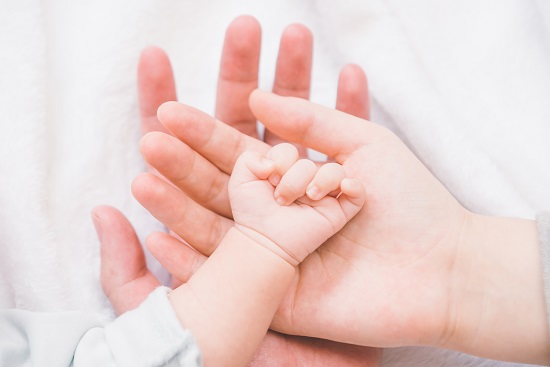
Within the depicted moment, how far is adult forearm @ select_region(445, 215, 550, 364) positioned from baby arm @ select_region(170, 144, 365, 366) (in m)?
0.21

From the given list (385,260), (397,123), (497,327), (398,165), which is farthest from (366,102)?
(497,327)

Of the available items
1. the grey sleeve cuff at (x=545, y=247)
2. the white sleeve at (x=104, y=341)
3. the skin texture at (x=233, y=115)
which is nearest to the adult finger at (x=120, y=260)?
the skin texture at (x=233, y=115)

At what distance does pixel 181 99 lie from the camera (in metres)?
1.09

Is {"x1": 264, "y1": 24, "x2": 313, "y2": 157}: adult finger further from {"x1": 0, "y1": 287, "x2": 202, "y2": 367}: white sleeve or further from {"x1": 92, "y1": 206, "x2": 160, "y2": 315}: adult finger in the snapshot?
{"x1": 0, "y1": 287, "x2": 202, "y2": 367}: white sleeve

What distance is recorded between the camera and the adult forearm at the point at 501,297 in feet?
2.86

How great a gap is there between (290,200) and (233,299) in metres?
0.15

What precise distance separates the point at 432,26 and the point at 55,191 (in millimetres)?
707

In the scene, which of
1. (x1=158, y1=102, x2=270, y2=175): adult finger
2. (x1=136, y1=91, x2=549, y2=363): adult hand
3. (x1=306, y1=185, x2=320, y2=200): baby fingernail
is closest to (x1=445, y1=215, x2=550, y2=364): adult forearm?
(x1=136, y1=91, x2=549, y2=363): adult hand

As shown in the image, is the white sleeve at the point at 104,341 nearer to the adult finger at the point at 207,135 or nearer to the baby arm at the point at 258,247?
the baby arm at the point at 258,247

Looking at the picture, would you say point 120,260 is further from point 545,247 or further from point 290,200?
point 545,247

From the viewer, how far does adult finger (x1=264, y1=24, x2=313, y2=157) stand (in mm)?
993

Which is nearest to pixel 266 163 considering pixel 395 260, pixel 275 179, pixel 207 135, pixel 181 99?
pixel 275 179

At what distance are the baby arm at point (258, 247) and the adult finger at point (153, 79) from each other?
0.83 feet

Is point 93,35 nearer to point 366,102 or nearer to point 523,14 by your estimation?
point 366,102
